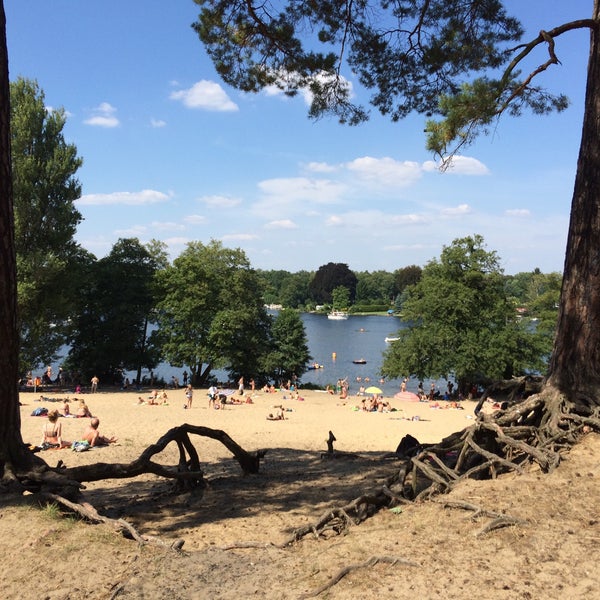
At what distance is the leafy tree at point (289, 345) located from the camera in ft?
124

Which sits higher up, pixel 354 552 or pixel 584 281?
pixel 584 281

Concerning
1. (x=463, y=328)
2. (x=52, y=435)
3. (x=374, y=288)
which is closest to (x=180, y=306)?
(x=463, y=328)

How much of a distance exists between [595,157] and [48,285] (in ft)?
82.3

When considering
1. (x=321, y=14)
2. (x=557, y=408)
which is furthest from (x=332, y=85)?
(x=557, y=408)

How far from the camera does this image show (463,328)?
31109 millimetres

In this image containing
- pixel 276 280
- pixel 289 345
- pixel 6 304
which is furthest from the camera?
pixel 276 280

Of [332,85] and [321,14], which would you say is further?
[332,85]

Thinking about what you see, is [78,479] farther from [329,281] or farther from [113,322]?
[329,281]

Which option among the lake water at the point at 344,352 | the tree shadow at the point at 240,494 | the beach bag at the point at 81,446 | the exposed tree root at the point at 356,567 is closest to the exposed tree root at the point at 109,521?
the tree shadow at the point at 240,494

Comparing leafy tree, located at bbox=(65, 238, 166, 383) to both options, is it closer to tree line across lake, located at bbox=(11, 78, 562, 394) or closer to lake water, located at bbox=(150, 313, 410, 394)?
tree line across lake, located at bbox=(11, 78, 562, 394)

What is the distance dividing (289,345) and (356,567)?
35049 millimetres

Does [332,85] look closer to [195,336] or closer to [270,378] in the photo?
[195,336]

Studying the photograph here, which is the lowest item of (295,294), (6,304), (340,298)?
(6,304)

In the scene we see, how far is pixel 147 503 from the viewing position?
7.15 metres
